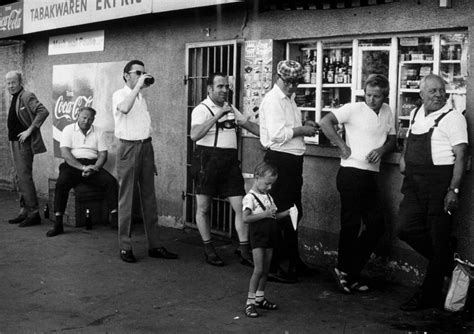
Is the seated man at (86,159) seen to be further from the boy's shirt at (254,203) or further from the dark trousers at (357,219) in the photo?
the boy's shirt at (254,203)

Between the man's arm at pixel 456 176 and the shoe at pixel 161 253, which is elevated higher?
the man's arm at pixel 456 176

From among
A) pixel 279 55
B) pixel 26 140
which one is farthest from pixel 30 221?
pixel 279 55

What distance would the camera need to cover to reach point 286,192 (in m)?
7.26

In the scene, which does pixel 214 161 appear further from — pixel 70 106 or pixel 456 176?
pixel 70 106

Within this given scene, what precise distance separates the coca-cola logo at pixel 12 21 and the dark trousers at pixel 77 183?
14.3 ft

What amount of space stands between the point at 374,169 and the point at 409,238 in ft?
2.63

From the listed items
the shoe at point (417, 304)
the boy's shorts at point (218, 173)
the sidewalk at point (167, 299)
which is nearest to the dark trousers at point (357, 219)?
the sidewalk at point (167, 299)

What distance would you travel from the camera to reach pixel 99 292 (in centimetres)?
694

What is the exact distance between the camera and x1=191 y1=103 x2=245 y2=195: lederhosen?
7.92m

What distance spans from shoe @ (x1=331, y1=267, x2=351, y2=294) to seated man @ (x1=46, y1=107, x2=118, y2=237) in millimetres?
3959

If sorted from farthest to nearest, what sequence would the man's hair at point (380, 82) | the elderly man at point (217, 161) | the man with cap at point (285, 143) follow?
the elderly man at point (217, 161) < the man with cap at point (285, 143) < the man's hair at point (380, 82)

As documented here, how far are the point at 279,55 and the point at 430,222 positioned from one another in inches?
118

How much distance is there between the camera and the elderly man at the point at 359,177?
6.96 meters

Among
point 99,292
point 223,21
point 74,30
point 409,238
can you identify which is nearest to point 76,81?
point 74,30
